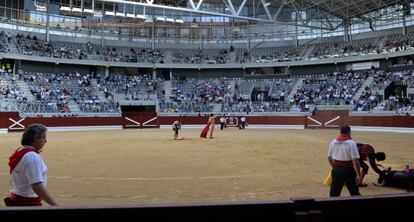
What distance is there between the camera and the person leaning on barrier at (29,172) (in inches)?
157

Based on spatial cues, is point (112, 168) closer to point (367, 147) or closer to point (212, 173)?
point (212, 173)

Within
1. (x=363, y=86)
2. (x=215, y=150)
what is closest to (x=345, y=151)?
(x=215, y=150)

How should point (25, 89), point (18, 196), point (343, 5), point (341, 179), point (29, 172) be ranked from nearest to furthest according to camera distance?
point (29, 172) → point (18, 196) → point (341, 179) → point (25, 89) → point (343, 5)

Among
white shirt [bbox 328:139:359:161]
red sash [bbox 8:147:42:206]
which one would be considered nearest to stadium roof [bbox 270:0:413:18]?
white shirt [bbox 328:139:359:161]

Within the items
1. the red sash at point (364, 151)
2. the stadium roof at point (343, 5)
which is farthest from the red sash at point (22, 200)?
the stadium roof at point (343, 5)

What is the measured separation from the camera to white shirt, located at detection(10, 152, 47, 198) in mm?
3994

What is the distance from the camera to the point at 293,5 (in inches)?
1740

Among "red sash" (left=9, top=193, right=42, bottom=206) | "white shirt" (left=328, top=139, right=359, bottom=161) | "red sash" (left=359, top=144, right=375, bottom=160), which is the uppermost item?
"white shirt" (left=328, top=139, right=359, bottom=161)

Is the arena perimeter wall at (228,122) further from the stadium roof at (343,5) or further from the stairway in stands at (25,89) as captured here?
the stadium roof at (343,5)

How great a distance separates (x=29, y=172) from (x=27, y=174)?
0.03 meters

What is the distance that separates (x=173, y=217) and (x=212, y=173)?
9575 mm

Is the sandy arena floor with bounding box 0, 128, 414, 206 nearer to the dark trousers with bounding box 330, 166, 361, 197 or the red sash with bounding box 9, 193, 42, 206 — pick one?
the dark trousers with bounding box 330, 166, 361, 197

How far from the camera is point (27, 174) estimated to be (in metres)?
4.01

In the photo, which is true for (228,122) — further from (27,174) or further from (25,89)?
(27,174)
